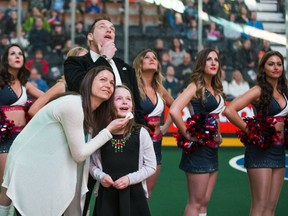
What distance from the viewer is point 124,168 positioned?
335cm

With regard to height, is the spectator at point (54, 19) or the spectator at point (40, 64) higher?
the spectator at point (54, 19)

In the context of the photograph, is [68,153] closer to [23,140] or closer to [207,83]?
[23,140]

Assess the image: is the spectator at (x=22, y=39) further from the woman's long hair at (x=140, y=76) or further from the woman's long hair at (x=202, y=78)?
the woman's long hair at (x=202, y=78)

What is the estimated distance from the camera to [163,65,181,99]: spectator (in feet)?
33.8

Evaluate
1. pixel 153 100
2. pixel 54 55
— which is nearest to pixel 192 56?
pixel 54 55

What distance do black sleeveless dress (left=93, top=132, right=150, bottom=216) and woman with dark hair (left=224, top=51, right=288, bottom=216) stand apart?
48.3 inches

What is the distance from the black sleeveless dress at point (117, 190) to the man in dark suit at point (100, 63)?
0.36 ft

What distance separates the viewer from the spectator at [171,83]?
10289 mm

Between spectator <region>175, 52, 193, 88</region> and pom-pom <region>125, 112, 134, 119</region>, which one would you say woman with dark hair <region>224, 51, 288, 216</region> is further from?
spectator <region>175, 52, 193, 88</region>

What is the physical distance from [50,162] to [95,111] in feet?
1.55

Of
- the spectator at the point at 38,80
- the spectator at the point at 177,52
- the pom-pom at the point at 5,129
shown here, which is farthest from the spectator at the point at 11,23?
the pom-pom at the point at 5,129

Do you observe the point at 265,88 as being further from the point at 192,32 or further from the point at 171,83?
the point at 192,32

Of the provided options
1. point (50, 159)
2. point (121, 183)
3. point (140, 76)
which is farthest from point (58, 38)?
point (50, 159)

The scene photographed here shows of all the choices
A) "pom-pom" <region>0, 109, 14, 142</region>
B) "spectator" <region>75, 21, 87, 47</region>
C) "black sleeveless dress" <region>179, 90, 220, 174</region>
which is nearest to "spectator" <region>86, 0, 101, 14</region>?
"spectator" <region>75, 21, 87, 47</region>
